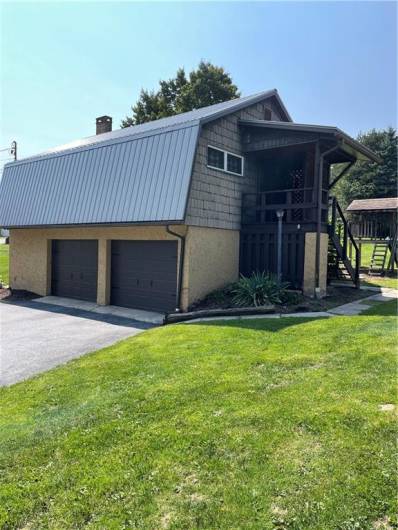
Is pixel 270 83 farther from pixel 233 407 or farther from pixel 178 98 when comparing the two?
pixel 233 407

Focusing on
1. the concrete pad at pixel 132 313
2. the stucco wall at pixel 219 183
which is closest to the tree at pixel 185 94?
the stucco wall at pixel 219 183

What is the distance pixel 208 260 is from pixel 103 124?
1328 cm

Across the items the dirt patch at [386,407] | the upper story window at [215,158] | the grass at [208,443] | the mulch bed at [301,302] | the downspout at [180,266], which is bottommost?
the grass at [208,443]

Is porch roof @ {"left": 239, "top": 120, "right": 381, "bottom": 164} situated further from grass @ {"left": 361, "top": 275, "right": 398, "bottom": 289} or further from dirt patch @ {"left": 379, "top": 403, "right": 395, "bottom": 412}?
dirt patch @ {"left": 379, "top": 403, "right": 395, "bottom": 412}

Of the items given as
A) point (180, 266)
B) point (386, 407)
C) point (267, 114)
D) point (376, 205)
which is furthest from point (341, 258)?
point (386, 407)

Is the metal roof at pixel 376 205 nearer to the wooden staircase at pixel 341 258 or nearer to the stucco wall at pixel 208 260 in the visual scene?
the wooden staircase at pixel 341 258

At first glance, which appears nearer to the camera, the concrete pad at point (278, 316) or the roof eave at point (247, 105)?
the concrete pad at point (278, 316)

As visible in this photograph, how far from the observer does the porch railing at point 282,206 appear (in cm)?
1062

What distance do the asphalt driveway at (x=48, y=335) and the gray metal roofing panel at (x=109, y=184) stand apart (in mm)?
2711

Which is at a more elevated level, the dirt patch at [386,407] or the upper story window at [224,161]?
the upper story window at [224,161]

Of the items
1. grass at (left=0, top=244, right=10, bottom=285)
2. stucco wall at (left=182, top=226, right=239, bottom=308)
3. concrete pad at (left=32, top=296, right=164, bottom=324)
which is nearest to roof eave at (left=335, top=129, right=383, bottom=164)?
stucco wall at (left=182, top=226, right=239, bottom=308)

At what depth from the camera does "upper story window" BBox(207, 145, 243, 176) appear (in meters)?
10.7

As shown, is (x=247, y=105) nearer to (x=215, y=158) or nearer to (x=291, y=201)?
(x=215, y=158)

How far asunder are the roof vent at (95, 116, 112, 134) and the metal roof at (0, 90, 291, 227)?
6.75m
